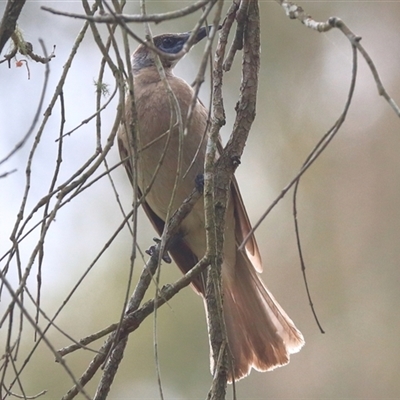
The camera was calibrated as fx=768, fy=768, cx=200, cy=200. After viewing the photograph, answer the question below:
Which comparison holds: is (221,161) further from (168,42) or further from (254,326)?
(168,42)

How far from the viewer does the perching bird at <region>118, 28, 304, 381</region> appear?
3.88 m

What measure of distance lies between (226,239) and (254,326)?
0.48 meters

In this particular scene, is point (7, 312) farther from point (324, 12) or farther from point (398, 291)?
point (324, 12)

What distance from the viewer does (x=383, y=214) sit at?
848 cm

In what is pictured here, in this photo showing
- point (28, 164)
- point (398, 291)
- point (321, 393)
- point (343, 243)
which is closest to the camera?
point (28, 164)

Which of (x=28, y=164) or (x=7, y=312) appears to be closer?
(x=7, y=312)

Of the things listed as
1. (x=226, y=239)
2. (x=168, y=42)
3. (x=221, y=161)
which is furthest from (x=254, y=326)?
(x=168, y=42)

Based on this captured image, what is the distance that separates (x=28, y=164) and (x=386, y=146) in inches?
292

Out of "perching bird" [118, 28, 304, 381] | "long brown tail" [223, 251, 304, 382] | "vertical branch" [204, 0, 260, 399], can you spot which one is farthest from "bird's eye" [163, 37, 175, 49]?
"vertical branch" [204, 0, 260, 399]

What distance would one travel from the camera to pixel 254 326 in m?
4.02

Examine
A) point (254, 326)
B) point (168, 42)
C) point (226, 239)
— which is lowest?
point (254, 326)

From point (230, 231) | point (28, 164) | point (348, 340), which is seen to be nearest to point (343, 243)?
point (348, 340)

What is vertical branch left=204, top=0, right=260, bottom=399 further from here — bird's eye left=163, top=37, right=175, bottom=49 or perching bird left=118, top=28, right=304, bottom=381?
bird's eye left=163, top=37, right=175, bottom=49

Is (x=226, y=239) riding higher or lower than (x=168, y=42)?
lower
